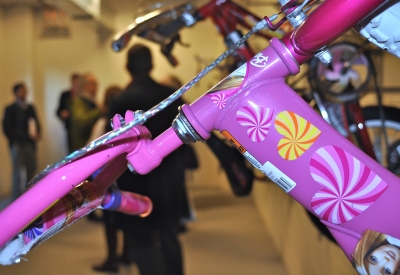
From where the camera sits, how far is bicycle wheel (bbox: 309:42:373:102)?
0.98 m

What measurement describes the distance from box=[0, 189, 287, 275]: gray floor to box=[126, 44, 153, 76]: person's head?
18.2 inches

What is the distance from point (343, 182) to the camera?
20.2 inches

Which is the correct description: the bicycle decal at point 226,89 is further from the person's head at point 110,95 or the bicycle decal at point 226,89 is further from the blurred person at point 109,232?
the person's head at point 110,95

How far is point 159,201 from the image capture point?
1126 millimetres

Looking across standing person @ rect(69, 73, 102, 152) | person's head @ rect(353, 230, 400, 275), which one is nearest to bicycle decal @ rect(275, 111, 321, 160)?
person's head @ rect(353, 230, 400, 275)

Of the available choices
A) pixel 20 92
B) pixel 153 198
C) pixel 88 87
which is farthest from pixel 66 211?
pixel 20 92

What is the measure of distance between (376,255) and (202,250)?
1244mm

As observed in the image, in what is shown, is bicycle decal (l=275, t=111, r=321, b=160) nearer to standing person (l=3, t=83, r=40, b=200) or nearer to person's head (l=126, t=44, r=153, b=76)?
person's head (l=126, t=44, r=153, b=76)

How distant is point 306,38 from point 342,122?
511 millimetres

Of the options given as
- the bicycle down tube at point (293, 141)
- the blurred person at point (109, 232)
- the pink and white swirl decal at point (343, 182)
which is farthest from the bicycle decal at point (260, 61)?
the blurred person at point (109, 232)

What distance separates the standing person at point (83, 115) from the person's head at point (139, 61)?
0.81ft

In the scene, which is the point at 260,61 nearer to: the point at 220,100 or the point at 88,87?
the point at 220,100

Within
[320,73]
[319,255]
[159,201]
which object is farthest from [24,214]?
[319,255]

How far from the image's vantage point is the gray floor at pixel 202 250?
139 centimetres
